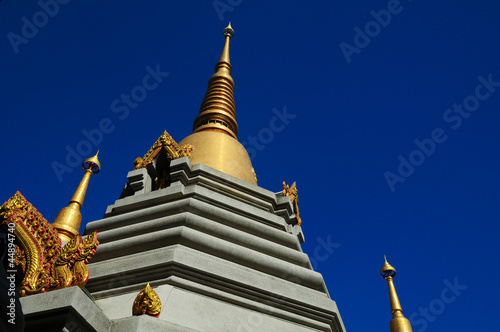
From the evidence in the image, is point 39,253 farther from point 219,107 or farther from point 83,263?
point 219,107

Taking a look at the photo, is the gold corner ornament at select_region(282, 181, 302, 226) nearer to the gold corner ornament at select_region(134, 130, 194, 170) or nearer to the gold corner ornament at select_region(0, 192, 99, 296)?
the gold corner ornament at select_region(134, 130, 194, 170)

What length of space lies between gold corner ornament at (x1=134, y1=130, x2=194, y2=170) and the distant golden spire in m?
2.12

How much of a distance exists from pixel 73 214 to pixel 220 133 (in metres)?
3.79

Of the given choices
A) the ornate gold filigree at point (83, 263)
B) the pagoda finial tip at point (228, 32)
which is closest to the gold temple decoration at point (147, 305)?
the ornate gold filigree at point (83, 263)

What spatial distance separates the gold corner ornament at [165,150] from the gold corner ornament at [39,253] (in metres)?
4.06

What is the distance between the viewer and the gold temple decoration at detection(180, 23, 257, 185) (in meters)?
10.6

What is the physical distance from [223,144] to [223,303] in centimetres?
513

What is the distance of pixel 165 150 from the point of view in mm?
9898

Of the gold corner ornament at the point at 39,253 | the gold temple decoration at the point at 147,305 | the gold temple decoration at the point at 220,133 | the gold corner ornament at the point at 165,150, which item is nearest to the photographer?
the gold temple decoration at the point at 147,305

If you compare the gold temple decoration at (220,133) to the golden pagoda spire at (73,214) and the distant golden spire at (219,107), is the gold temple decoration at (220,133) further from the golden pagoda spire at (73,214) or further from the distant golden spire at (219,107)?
the golden pagoda spire at (73,214)

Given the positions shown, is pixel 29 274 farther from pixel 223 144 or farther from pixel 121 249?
pixel 223 144

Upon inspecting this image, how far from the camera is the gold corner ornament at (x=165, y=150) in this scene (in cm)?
977

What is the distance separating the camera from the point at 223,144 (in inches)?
438

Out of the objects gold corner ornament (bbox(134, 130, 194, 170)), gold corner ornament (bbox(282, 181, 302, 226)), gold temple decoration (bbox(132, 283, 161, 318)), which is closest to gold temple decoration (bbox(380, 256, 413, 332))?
gold corner ornament (bbox(282, 181, 302, 226))
